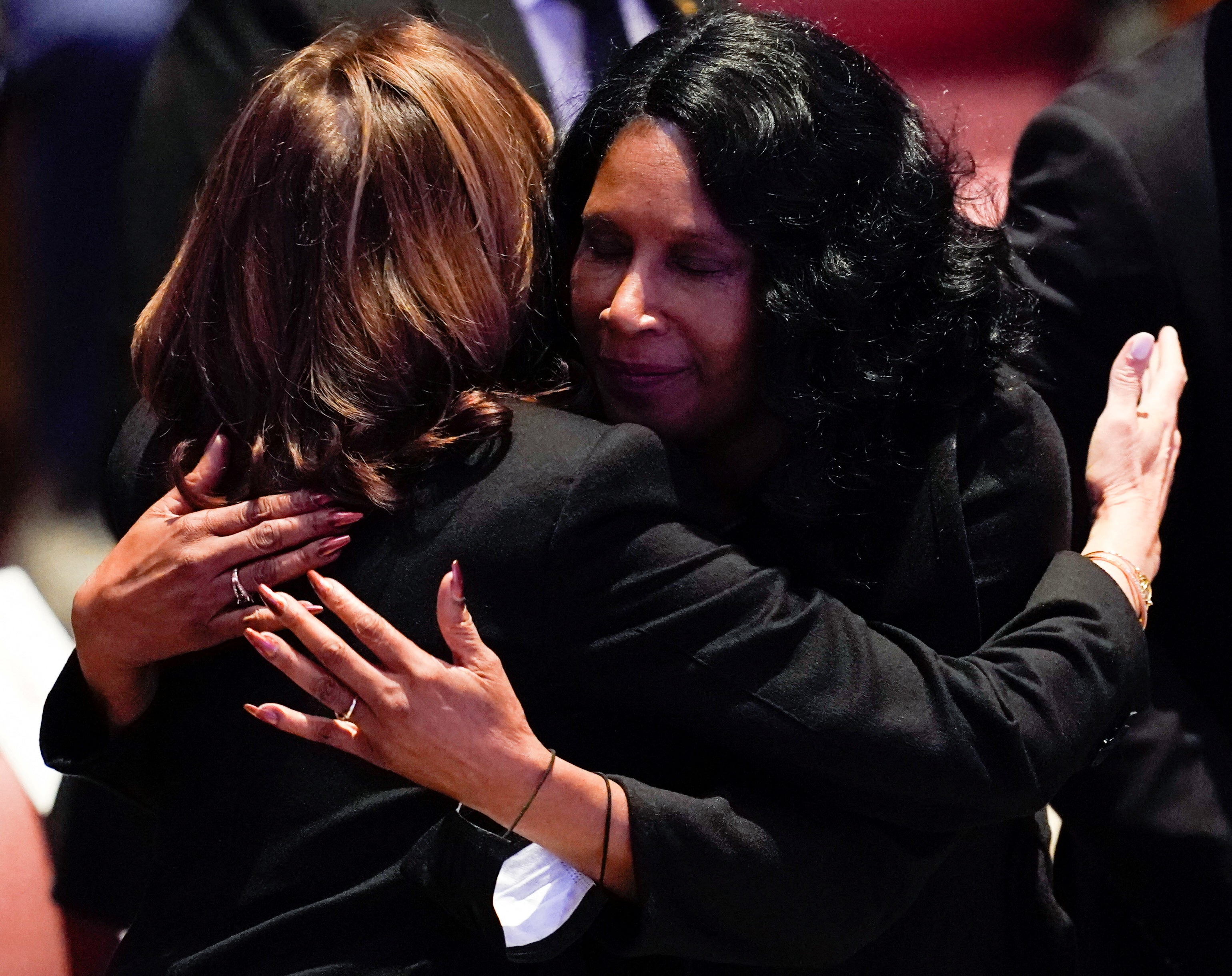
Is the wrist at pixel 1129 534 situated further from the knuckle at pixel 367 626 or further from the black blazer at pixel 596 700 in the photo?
the knuckle at pixel 367 626

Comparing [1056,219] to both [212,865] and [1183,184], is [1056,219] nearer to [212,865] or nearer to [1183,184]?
[1183,184]

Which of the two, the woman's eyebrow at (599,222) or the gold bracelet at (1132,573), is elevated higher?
the woman's eyebrow at (599,222)

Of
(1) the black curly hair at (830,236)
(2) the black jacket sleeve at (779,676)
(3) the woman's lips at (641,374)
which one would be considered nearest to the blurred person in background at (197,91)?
(1) the black curly hair at (830,236)

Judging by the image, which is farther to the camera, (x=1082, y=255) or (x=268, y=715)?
(x=1082, y=255)

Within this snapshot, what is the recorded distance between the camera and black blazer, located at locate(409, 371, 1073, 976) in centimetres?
122

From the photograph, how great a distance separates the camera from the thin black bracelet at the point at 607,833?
1.21 m

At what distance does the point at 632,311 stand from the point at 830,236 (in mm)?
220

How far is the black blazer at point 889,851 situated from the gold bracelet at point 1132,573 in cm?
6

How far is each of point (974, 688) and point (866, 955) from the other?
16.1 inches

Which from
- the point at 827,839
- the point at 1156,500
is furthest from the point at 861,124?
the point at 827,839

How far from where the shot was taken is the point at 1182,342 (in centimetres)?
161

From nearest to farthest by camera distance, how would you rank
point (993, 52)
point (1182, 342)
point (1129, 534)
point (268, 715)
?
point (268, 715) → point (1129, 534) → point (1182, 342) → point (993, 52)

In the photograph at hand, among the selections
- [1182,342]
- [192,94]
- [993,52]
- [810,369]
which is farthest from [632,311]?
[993,52]

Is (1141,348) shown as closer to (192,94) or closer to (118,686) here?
(118,686)
